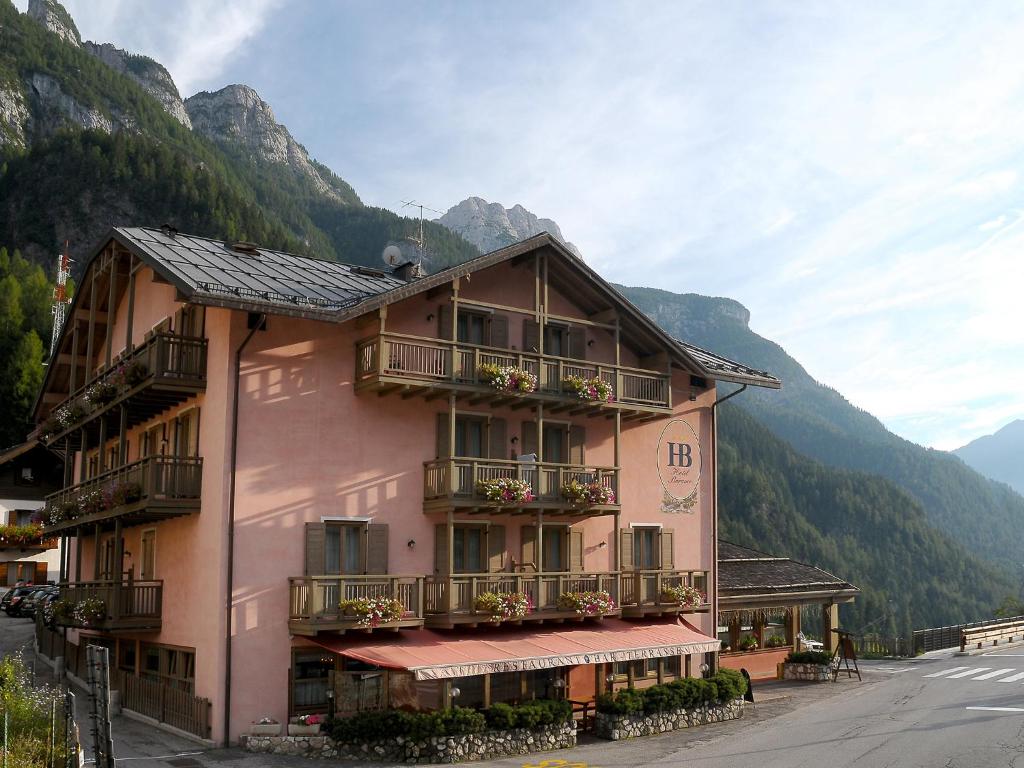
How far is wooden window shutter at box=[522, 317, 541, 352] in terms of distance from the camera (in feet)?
95.8

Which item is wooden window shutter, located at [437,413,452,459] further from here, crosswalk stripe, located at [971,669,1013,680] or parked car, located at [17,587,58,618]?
parked car, located at [17,587,58,618]

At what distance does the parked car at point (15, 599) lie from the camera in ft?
159

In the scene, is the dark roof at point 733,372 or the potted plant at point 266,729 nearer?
the potted plant at point 266,729

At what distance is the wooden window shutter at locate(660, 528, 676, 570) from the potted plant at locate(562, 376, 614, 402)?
5.54m

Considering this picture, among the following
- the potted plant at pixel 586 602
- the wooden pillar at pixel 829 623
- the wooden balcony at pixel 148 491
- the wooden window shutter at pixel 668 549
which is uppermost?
the wooden balcony at pixel 148 491

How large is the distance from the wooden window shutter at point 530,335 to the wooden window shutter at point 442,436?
3.63 meters

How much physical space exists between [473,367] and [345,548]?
5782mm

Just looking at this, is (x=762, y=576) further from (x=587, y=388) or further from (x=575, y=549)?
(x=587, y=388)

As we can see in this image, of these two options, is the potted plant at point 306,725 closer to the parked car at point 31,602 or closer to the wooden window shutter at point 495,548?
the wooden window shutter at point 495,548

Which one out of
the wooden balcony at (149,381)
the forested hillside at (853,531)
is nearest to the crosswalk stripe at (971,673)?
the wooden balcony at (149,381)

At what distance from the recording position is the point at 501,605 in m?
25.1

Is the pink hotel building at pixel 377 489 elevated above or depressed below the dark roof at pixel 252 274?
below

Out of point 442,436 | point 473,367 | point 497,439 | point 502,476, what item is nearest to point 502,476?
point 502,476

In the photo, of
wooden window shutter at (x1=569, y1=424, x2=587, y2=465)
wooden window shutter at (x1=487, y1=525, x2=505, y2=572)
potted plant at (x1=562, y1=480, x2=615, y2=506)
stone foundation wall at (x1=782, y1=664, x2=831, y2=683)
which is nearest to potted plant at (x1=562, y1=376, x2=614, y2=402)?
wooden window shutter at (x1=569, y1=424, x2=587, y2=465)
